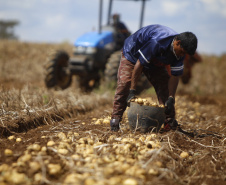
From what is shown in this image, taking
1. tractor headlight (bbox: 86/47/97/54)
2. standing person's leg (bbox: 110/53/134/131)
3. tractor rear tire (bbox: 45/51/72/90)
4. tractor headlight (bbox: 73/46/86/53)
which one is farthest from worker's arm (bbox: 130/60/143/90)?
tractor rear tire (bbox: 45/51/72/90)

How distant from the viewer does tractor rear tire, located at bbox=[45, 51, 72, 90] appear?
691 cm

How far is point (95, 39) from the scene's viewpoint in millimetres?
6965

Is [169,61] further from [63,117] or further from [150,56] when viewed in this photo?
[63,117]

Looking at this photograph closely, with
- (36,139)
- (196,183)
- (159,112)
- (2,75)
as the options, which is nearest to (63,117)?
(36,139)

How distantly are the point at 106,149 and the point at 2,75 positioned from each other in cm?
1043

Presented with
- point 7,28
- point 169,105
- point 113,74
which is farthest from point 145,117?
point 7,28

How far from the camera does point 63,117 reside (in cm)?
453

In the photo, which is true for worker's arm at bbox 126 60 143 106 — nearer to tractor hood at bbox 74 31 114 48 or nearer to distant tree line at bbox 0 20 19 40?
tractor hood at bbox 74 31 114 48

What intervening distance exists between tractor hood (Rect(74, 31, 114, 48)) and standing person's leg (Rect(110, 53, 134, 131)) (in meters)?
3.46

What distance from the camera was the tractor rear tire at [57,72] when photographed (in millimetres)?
6914

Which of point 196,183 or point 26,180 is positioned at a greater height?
point 26,180

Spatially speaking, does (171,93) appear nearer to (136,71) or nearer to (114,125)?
(136,71)

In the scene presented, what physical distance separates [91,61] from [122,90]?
11.7 ft

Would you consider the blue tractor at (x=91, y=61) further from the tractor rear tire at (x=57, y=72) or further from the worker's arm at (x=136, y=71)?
the worker's arm at (x=136, y=71)
